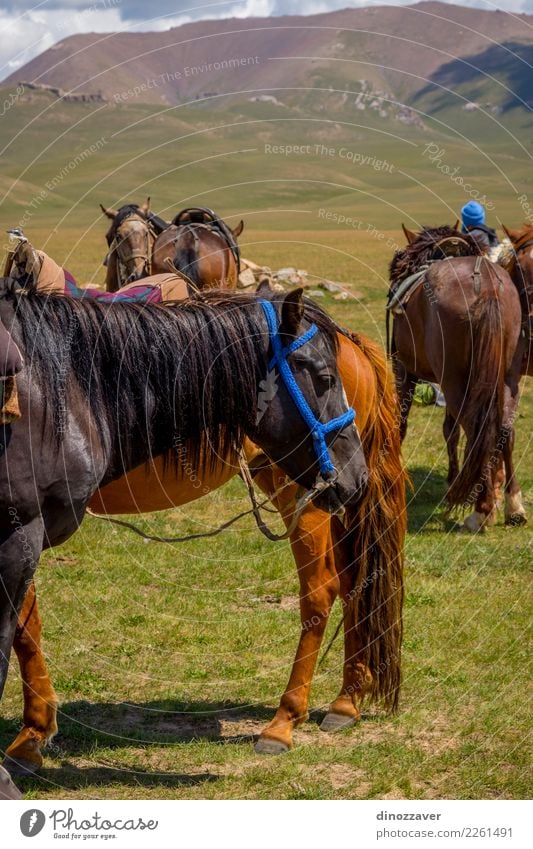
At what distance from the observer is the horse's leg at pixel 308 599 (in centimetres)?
529

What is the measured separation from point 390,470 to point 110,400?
A: 1.91 meters

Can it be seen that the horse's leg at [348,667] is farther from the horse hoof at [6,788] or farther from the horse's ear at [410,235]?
the horse's ear at [410,235]

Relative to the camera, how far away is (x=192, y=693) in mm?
5945

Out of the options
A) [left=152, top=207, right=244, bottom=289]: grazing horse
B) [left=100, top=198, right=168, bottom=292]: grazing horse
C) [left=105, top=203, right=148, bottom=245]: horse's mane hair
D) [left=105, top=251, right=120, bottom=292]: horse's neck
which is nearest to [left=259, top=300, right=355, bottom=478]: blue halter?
[left=100, top=198, right=168, bottom=292]: grazing horse

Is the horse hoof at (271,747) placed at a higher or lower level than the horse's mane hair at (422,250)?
lower

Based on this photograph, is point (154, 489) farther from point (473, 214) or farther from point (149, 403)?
point (473, 214)

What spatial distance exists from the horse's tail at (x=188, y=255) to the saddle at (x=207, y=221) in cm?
31

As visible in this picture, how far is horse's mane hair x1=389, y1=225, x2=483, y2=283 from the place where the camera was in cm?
981

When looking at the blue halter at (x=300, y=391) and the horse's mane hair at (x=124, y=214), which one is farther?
the horse's mane hair at (x=124, y=214)

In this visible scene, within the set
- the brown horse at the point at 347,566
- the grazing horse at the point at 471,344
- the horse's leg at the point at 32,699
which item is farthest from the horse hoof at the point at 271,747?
the grazing horse at the point at 471,344

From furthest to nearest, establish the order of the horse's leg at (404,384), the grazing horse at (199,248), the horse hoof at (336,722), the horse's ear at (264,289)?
the grazing horse at (199,248) < the horse's leg at (404,384) < the horse hoof at (336,722) < the horse's ear at (264,289)

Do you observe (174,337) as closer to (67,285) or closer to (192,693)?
(67,285)

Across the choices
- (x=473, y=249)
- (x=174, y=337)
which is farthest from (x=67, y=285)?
(x=473, y=249)

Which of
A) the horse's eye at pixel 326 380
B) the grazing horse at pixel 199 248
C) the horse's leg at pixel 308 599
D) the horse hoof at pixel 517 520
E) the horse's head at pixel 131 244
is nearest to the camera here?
the horse's eye at pixel 326 380
